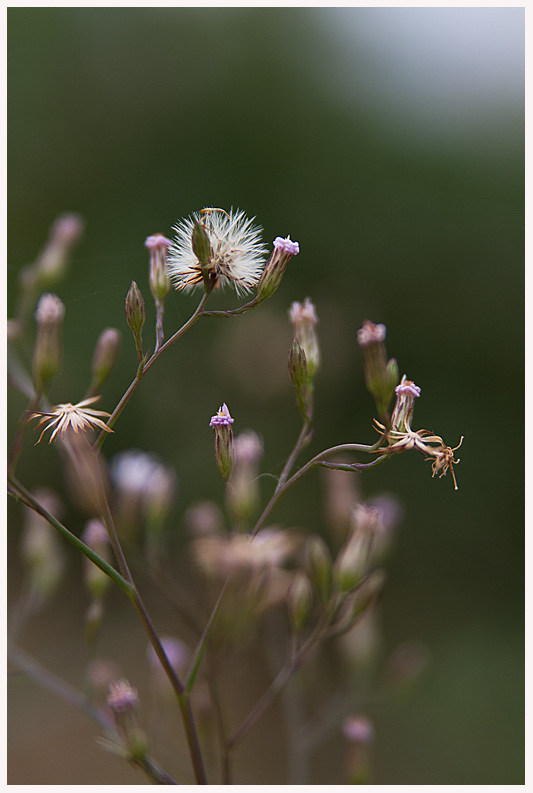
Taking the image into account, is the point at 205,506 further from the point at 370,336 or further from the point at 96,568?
the point at 370,336

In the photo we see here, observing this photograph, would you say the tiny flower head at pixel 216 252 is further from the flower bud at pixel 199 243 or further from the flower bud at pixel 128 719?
the flower bud at pixel 128 719

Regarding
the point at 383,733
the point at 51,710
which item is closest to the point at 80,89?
the point at 51,710

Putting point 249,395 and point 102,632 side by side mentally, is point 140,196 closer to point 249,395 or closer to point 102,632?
point 249,395

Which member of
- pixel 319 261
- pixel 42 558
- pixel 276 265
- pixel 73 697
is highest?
pixel 319 261

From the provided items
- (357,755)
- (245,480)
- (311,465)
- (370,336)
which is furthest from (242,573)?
(357,755)

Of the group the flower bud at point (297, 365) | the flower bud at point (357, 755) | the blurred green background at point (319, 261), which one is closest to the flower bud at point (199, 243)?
the flower bud at point (297, 365)

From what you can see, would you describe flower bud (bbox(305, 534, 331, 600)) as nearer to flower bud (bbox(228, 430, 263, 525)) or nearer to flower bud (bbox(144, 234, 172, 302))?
flower bud (bbox(228, 430, 263, 525))

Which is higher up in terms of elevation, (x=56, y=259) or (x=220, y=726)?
(x=56, y=259)
